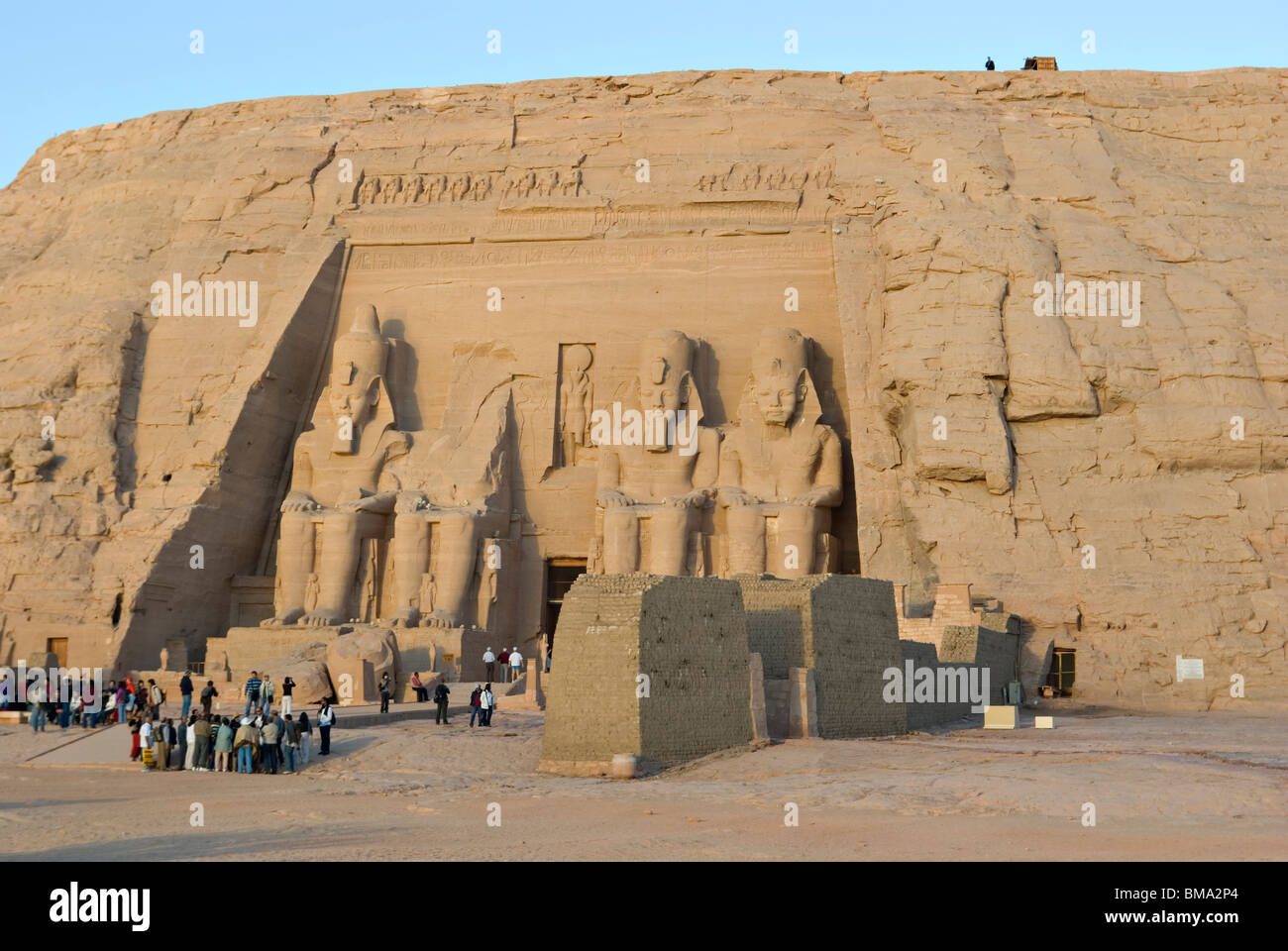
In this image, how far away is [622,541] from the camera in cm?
1927

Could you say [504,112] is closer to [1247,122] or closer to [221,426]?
[221,426]

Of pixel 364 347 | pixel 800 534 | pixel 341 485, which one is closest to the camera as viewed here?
pixel 800 534

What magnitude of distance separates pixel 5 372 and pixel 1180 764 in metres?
16.3

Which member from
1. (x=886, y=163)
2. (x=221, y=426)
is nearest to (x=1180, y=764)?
(x=886, y=163)

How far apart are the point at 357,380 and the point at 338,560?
2708mm

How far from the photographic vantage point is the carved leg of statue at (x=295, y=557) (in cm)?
1944

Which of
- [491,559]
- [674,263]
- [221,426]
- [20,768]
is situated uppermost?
[674,263]

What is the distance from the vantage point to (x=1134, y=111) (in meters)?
21.9

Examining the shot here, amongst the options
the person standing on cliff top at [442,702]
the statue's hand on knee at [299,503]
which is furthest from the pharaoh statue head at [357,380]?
the person standing on cliff top at [442,702]

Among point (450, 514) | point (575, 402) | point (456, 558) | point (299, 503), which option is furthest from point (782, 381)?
point (299, 503)

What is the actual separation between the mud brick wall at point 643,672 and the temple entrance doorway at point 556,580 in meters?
8.58

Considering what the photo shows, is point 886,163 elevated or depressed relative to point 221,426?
elevated

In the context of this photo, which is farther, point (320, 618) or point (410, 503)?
point (410, 503)

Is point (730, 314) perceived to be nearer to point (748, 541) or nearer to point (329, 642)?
point (748, 541)
